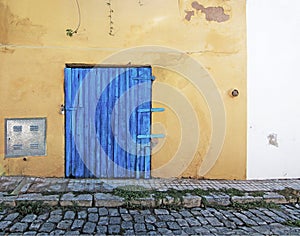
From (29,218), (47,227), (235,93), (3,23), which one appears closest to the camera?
(47,227)

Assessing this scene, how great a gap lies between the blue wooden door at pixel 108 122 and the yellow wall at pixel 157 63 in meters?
0.16

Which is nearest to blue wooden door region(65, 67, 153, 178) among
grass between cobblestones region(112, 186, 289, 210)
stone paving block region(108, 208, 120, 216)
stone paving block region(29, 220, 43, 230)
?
grass between cobblestones region(112, 186, 289, 210)

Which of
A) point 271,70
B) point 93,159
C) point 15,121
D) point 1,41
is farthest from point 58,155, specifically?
point 271,70

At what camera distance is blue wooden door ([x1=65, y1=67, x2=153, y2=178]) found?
15.6ft

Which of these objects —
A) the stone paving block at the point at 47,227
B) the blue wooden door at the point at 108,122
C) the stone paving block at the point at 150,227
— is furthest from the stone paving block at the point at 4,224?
the stone paving block at the point at 150,227

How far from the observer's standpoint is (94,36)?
4.78m

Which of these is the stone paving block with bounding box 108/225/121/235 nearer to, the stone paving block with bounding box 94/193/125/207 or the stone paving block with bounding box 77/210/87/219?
the stone paving block with bounding box 77/210/87/219

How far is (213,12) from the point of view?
4.99m

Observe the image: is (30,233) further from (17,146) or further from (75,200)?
(17,146)

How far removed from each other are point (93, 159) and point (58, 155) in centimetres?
60

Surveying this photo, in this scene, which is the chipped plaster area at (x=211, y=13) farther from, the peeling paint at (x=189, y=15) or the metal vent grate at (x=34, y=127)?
the metal vent grate at (x=34, y=127)

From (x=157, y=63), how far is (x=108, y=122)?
135 centimetres

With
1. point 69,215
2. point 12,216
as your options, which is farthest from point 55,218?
point 12,216

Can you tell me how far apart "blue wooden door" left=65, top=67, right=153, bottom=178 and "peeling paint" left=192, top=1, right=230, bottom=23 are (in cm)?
143
